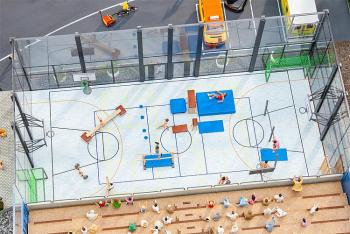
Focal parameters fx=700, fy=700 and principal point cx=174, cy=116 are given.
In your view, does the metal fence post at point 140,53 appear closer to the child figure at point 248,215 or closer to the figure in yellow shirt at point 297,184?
the child figure at point 248,215

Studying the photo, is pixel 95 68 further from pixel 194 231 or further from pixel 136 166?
pixel 194 231

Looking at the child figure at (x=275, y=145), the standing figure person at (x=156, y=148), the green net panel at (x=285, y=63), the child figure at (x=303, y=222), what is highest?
the green net panel at (x=285, y=63)

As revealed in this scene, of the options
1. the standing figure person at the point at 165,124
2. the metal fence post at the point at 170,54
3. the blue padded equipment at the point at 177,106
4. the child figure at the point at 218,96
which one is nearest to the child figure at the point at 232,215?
the standing figure person at the point at 165,124

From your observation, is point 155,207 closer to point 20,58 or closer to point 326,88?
point 20,58

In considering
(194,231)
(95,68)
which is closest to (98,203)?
(194,231)

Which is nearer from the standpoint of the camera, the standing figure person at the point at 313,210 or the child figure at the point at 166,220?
the child figure at the point at 166,220

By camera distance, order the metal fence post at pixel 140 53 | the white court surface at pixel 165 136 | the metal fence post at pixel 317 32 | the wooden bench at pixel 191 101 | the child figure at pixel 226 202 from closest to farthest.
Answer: the child figure at pixel 226 202 → the metal fence post at pixel 140 53 → the metal fence post at pixel 317 32 → the white court surface at pixel 165 136 → the wooden bench at pixel 191 101

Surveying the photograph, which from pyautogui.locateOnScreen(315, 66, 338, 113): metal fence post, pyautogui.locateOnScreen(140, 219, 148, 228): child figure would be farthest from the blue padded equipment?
pyautogui.locateOnScreen(315, 66, 338, 113): metal fence post

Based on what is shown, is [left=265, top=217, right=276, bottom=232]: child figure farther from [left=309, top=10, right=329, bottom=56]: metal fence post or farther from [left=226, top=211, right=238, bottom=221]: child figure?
[left=309, top=10, right=329, bottom=56]: metal fence post
